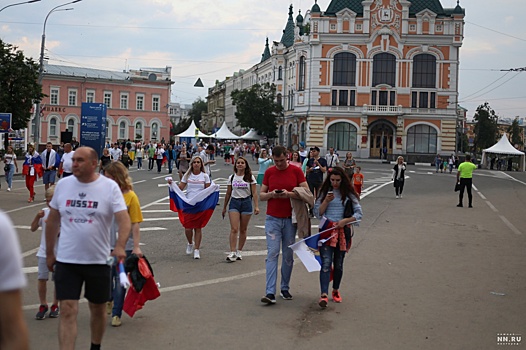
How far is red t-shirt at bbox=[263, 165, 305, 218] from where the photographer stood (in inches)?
331

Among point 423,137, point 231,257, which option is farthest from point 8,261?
point 423,137

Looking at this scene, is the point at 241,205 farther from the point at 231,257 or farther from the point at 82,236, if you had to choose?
the point at 82,236

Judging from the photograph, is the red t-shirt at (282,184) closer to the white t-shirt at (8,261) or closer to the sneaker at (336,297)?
the sneaker at (336,297)

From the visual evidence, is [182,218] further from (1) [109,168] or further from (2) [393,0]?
(2) [393,0]

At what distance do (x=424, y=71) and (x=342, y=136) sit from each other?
11.2m

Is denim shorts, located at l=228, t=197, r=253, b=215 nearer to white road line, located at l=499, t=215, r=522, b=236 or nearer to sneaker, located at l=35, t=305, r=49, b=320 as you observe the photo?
sneaker, located at l=35, t=305, r=49, b=320

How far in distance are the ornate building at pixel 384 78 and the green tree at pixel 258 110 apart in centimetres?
1241

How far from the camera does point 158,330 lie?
6.79 meters

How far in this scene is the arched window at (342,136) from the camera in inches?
2849

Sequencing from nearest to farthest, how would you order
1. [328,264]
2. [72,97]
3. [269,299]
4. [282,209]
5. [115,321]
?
[115,321]
[269,299]
[328,264]
[282,209]
[72,97]

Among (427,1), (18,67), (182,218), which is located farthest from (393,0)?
(182,218)

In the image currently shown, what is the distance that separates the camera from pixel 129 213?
6.61 metres

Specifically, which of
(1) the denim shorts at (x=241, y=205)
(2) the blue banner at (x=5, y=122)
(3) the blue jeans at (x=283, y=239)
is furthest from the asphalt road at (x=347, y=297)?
(2) the blue banner at (x=5, y=122)

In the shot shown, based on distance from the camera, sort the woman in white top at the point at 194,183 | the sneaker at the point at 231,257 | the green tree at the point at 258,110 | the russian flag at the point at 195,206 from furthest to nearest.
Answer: the green tree at the point at 258,110, the woman in white top at the point at 194,183, the russian flag at the point at 195,206, the sneaker at the point at 231,257
